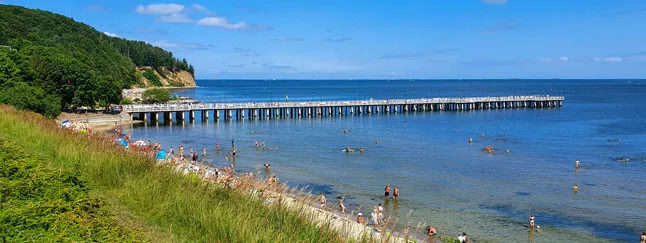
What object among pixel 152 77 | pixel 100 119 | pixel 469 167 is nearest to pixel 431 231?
pixel 469 167

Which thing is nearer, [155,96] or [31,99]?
[31,99]

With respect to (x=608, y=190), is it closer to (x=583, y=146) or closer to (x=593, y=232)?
(x=593, y=232)

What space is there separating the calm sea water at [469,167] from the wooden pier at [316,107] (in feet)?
10.3

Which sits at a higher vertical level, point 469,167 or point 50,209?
point 50,209

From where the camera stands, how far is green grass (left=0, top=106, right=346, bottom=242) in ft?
26.2

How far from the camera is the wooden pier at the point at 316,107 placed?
68.3 metres

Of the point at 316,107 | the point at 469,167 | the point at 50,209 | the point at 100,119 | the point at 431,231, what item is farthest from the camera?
the point at 316,107

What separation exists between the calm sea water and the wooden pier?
3144 millimetres

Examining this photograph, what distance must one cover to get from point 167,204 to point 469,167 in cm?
3172

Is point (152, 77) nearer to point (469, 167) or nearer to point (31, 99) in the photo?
point (31, 99)

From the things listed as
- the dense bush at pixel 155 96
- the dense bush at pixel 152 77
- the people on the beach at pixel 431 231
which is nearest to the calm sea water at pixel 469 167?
the people on the beach at pixel 431 231

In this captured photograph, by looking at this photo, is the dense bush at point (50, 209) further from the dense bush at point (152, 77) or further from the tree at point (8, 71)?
the dense bush at point (152, 77)

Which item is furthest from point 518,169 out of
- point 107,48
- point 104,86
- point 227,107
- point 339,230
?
point 107,48

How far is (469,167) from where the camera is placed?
1508 inches
